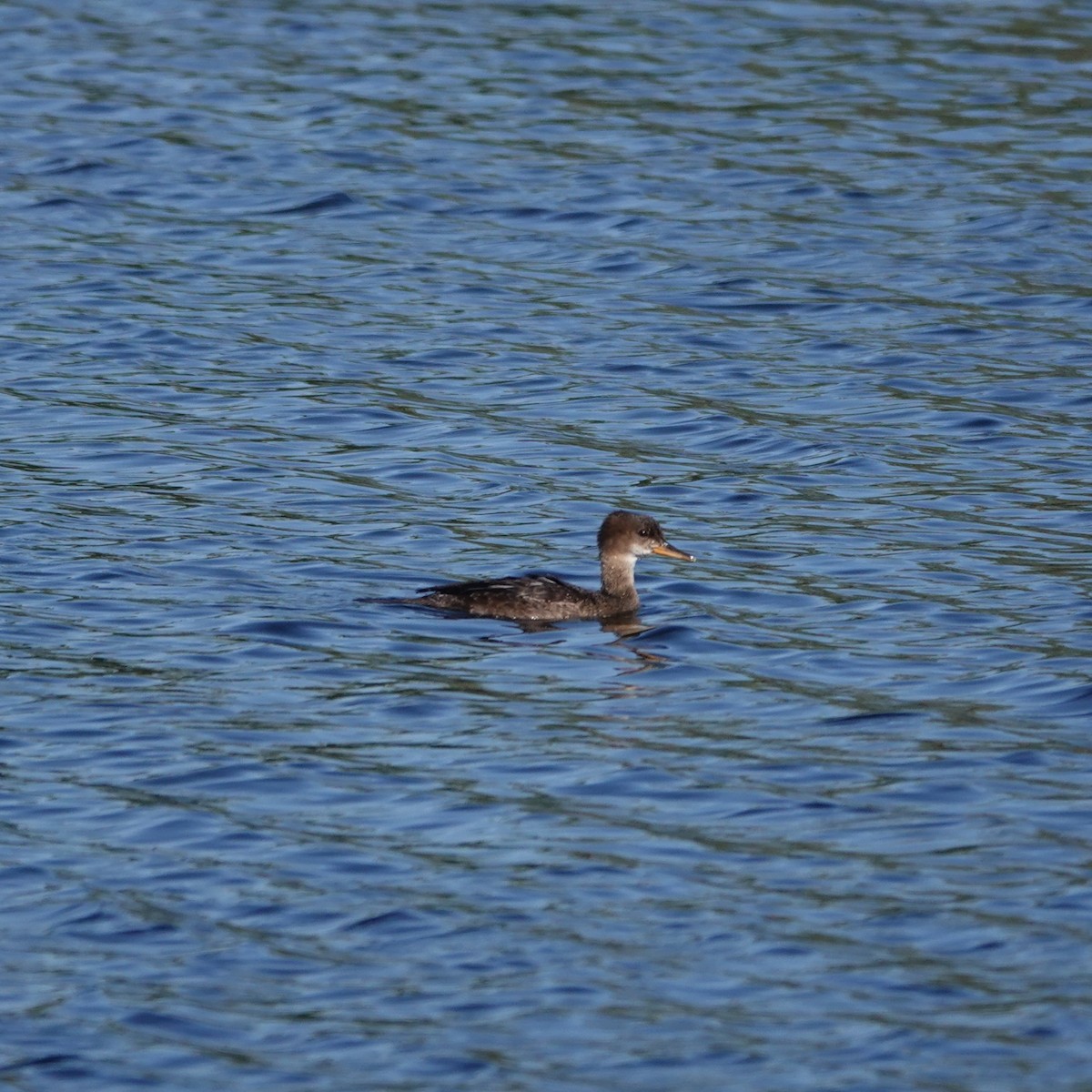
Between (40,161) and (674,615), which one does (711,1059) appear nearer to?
(674,615)

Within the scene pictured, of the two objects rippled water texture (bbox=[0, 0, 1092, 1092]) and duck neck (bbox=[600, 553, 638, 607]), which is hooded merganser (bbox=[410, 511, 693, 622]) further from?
rippled water texture (bbox=[0, 0, 1092, 1092])

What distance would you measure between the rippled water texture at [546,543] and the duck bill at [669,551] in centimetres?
33

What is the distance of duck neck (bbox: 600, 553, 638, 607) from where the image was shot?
47.4ft

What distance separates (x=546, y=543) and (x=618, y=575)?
4.69 feet

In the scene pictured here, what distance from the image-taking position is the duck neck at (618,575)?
14461mm

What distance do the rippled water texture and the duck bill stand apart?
0.33 m

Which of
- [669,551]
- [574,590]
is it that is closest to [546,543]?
[669,551]

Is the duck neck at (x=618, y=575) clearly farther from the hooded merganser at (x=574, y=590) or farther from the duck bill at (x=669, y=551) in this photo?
the duck bill at (x=669, y=551)

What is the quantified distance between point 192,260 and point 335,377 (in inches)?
152

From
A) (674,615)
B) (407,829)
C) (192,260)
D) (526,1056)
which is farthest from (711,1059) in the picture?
Result: (192,260)

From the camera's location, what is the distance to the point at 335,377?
1947 centimetres

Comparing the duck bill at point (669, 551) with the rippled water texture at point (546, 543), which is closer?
the rippled water texture at point (546, 543)

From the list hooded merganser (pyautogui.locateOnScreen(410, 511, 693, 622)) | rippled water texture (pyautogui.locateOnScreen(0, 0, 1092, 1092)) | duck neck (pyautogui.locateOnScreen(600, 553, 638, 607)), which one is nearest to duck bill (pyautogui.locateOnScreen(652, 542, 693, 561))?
hooded merganser (pyautogui.locateOnScreen(410, 511, 693, 622))

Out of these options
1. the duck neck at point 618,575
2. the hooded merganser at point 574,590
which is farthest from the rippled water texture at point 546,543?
the duck neck at point 618,575
